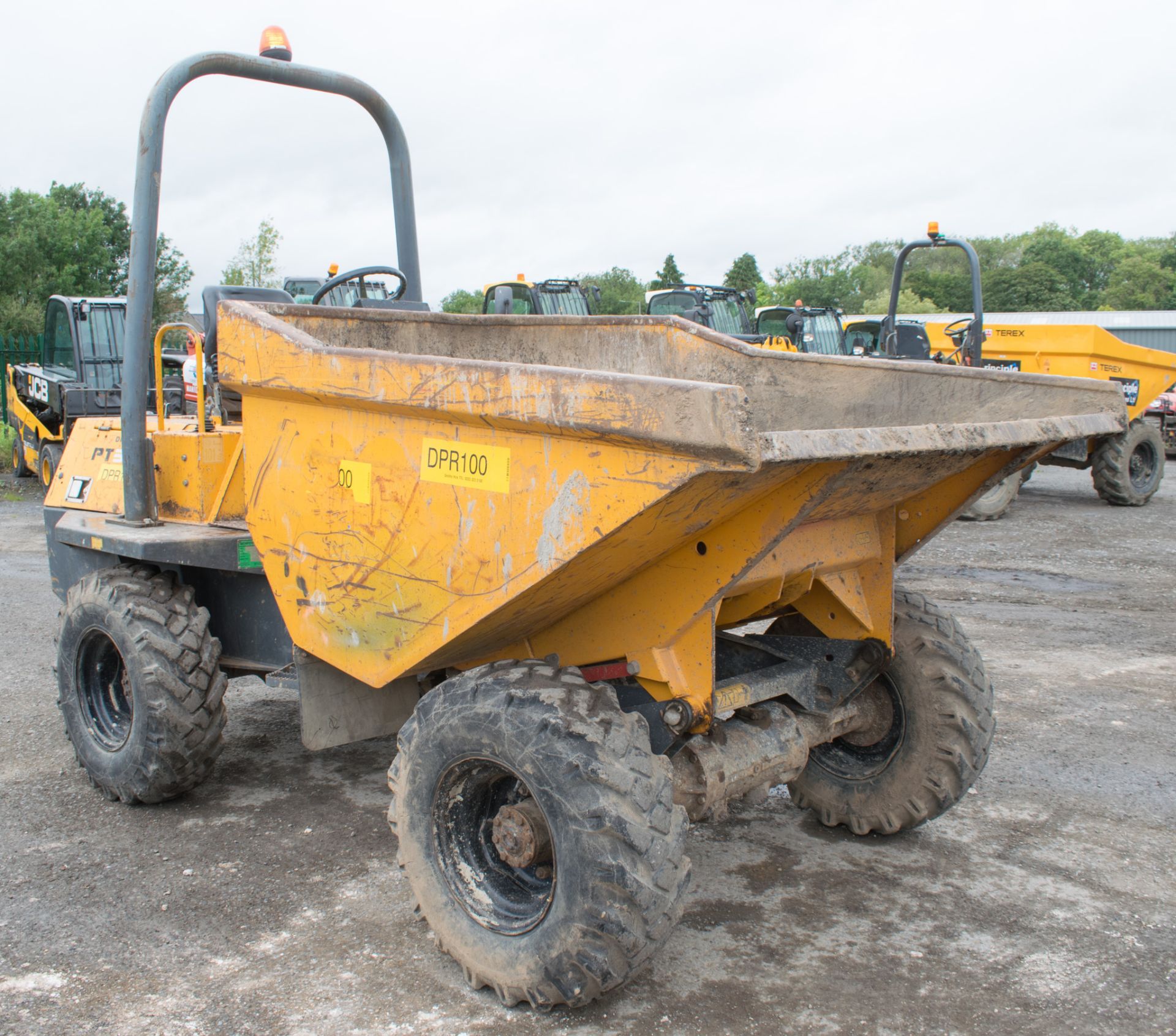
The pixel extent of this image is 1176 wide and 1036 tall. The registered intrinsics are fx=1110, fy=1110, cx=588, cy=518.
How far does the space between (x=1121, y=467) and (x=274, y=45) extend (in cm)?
1070

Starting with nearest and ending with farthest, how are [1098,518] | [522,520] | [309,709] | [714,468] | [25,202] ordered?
[714,468]
[522,520]
[309,709]
[1098,518]
[25,202]

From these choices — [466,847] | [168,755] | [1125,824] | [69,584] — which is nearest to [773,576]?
[466,847]

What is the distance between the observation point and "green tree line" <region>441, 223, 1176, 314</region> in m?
57.1

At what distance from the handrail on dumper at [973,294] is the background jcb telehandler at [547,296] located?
3973mm

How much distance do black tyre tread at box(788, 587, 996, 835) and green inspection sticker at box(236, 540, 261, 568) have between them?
7.02 ft

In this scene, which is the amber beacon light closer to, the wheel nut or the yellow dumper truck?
the wheel nut

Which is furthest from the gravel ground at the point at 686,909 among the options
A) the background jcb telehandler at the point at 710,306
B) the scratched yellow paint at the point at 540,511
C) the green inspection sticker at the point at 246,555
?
the background jcb telehandler at the point at 710,306

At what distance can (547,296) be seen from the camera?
13.8 m

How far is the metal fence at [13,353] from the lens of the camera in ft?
59.4

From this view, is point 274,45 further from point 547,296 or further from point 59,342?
point 59,342

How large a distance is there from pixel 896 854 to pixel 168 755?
8.05 feet

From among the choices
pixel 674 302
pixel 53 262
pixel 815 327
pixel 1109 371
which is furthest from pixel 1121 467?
pixel 53 262

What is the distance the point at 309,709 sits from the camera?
3500 mm

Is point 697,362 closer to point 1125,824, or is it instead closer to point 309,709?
point 309,709
